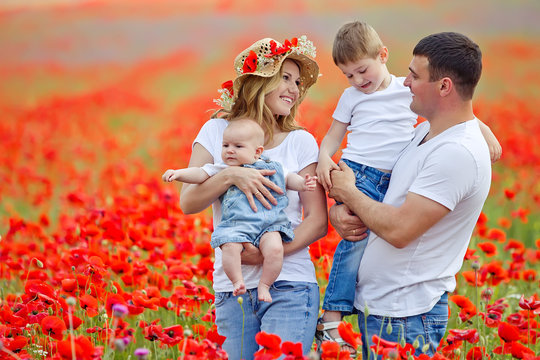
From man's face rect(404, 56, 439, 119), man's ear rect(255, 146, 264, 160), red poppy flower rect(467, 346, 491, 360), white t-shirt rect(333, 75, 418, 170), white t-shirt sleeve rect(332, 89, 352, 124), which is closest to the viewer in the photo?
red poppy flower rect(467, 346, 491, 360)

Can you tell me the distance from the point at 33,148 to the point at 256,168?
5961mm

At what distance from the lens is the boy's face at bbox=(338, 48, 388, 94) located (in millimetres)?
3113

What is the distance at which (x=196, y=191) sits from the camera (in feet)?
10.00

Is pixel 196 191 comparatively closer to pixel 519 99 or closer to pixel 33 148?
pixel 33 148

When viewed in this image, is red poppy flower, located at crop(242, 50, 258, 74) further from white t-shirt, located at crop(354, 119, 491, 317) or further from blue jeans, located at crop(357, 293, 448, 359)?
blue jeans, located at crop(357, 293, 448, 359)

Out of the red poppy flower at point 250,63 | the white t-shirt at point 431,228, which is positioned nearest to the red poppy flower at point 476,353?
the white t-shirt at point 431,228

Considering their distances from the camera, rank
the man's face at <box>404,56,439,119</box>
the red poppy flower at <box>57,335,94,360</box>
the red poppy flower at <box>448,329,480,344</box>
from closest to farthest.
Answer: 1. the red poppy flower at <box>57,335,94,360</box>
2. the red poppy flower at <box>448,329,480,344</box>
3. the man's face at <box>404,56,439,119</box>

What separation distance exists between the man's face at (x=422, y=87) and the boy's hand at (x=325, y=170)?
0.44 m

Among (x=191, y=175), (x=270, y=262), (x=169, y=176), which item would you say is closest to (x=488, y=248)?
(x=270, y=262)

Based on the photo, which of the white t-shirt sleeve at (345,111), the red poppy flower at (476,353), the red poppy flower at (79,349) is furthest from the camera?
the white t-shirt sleeve at (345,111)

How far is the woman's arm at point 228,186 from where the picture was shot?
289 centimetres

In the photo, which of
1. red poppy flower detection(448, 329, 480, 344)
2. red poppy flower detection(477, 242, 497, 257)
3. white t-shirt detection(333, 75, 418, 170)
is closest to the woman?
white t-shirt detection(333, 75, 418, 170)

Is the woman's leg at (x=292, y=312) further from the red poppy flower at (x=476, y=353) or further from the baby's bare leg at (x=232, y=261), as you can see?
the red poppy flower at (x=476, y=353)

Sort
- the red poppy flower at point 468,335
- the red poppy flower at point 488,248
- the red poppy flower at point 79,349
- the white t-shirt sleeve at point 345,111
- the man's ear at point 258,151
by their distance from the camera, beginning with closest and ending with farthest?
the red poppy flower at point 79,349
the red poppy flower at point 468,335
the man's ear at point 258,151
the white t-shirt sleeve at point 345,111
the red poppy flower at point 488,248
